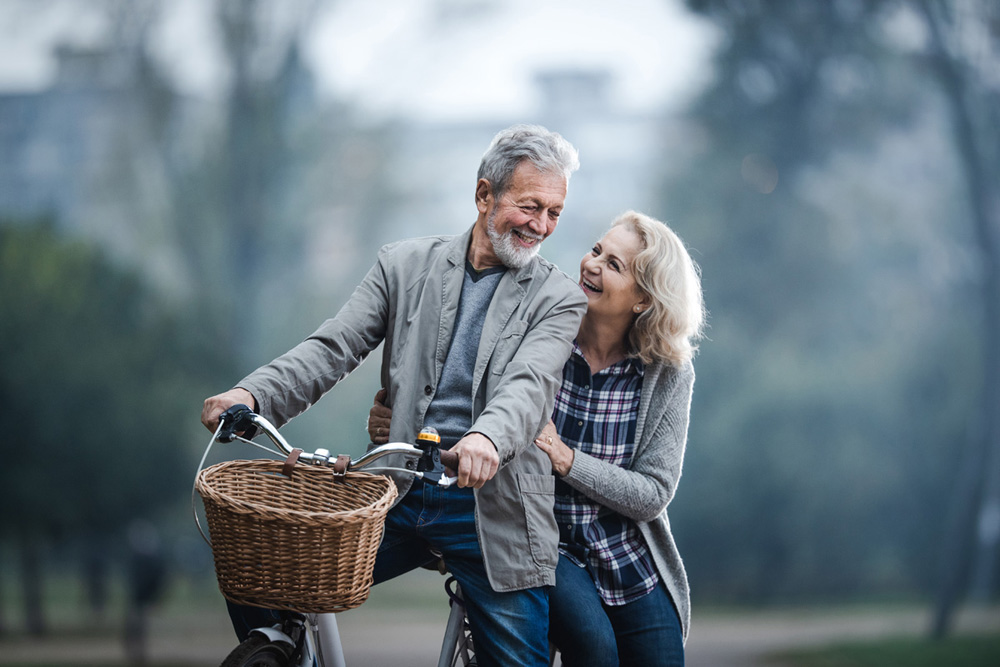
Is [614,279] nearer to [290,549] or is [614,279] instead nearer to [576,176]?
[290,549]

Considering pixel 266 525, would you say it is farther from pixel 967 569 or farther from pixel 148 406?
pixel 967 569

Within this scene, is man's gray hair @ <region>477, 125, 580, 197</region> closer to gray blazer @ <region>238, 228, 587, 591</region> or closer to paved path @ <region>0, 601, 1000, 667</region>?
gray blazer @ <region>238, 228, 587, 591</region>

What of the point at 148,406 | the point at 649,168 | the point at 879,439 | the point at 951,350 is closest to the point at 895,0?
the point at 649,168

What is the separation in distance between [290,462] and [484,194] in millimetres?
740

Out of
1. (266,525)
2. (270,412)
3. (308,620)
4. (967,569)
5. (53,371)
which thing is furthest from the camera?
(967,569)

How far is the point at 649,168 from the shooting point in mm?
9461

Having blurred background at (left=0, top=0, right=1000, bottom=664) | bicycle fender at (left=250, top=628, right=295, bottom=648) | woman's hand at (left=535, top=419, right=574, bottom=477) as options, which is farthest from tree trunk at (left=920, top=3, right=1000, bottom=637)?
bicycle fender at (left=250, top=628, right=295, bottom=648)

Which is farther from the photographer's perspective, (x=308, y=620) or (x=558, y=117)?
(x=558, y=117)

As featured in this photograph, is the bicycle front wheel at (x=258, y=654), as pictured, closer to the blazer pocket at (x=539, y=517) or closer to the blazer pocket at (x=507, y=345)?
the blazer pocket at (x=539, y=517)

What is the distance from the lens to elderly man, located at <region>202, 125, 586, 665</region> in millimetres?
1979

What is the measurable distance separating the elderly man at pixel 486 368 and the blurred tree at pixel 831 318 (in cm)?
729

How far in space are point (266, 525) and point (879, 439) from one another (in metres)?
8.53

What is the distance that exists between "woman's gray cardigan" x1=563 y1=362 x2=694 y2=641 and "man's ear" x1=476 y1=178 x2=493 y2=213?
62 centimetres

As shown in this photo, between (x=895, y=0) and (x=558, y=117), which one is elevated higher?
(x=895, y=0)
